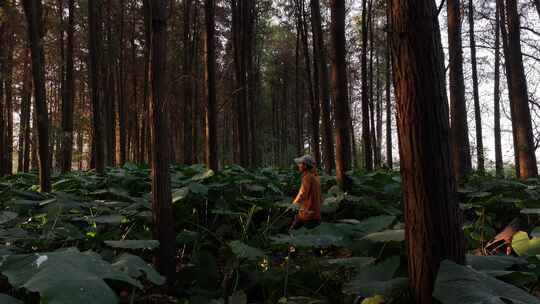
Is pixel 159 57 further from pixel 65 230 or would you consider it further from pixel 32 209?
pixel 32 209

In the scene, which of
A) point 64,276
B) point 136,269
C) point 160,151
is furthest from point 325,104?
point 64,276

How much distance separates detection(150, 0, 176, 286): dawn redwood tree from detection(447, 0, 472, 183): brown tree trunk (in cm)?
618

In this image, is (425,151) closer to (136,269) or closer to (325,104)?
(136,269)

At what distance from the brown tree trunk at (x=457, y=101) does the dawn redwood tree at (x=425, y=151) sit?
6215 millimetres

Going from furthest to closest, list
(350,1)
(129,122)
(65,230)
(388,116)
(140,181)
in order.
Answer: (129,122) → (388,116) → (350,1) → (140,181) → (65,230)

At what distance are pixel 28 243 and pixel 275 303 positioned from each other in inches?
85.0

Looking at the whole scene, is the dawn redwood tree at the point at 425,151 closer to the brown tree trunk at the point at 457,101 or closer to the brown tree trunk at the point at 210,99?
the brown tree trunk at the point at 210,99

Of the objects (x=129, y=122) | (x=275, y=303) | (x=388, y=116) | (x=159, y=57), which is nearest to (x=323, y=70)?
(x=159, y=57)

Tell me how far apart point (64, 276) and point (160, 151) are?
6.17ft

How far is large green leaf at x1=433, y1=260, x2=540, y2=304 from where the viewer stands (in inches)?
Answer: 69.4

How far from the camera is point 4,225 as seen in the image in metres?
3.90

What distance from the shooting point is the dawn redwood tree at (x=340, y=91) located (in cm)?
723

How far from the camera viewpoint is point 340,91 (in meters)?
7.30

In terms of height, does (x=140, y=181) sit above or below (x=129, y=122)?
below
